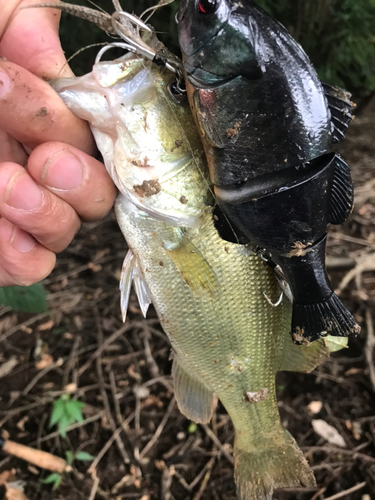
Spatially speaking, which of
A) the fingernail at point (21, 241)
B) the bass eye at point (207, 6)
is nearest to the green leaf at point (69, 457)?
the fingernail at point (21, 241)

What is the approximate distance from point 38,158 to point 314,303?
0.79 metres

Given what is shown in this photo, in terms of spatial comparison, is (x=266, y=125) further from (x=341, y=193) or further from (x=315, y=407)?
(x=315, y=407)

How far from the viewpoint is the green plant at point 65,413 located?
1.98 m

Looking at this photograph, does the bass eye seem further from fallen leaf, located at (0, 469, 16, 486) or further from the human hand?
fallen leaf, located at (0, 469, 16, 486)

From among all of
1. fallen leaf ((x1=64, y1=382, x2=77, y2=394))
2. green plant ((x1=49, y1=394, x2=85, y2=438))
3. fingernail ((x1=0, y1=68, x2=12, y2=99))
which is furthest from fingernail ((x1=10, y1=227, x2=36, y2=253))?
fallen leaf ((x1=64, y1=382, x2=77, y2=394))

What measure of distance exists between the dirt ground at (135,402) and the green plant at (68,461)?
3 cm

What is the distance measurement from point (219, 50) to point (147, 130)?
0.38m

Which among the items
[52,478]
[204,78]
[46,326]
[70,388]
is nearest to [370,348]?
[70,388]

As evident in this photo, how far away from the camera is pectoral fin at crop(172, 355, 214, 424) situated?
1468 millimetres

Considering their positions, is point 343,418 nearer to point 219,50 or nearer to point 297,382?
point 297,382

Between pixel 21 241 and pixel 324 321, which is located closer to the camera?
pixel 324 321

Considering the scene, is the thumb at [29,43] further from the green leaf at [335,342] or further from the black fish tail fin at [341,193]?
the green leaf at [335,342]

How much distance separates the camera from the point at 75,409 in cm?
205

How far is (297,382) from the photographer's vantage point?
2.28 m
